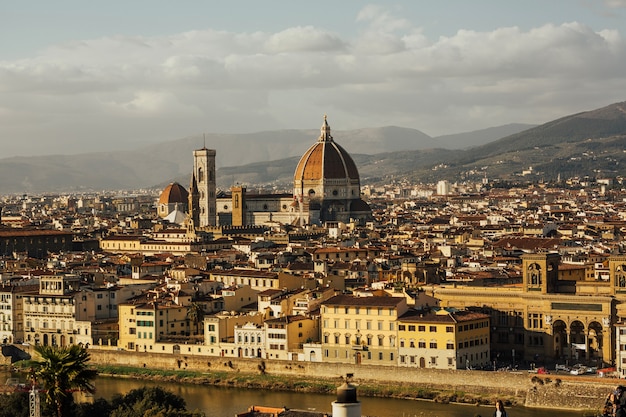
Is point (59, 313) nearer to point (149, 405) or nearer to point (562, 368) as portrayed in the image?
point (149, 405)

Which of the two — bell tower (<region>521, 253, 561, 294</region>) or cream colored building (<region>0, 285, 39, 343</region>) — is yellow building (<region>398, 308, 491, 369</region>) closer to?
bell tower (<region>521, 253, 561, 294</region>)

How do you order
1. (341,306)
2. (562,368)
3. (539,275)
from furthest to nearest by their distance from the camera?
(539,275)
(341,306)
(562,368)

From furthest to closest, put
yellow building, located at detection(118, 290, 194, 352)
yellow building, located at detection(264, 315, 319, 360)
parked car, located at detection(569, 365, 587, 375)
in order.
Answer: yellow building, located at detection(118, 290, 194, 352) → yellow building, located at detection(264, 315, 319, 360) → parked car, located at detection(569, 365, 587, 375)

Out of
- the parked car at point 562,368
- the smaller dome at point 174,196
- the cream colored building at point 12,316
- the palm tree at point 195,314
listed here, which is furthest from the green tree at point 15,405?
the smaller dome at point 174,196

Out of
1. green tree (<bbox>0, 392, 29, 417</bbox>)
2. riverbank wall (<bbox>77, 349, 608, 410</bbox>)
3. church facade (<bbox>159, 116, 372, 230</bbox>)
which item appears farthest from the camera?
church facade (<bbox>159, 116, 372, 230</bbox>)

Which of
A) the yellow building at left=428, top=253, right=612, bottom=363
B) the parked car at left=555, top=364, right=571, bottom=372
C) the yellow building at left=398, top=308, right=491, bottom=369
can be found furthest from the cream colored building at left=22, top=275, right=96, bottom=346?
the parked car at left=555, top=364, right=571, bottom=372

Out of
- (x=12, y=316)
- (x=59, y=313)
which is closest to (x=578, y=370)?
(x=59, y=313)
